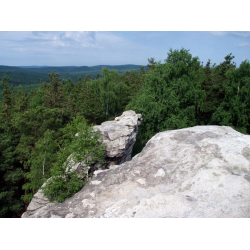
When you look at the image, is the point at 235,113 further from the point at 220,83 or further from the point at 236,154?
the point at 236,154

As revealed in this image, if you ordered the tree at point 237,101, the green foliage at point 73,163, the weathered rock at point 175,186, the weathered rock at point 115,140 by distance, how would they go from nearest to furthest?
the weathered rock at point 175,186 → the green foliage at point 73,163 → the weathered rock at point 115,140 → the tree at point 237,101

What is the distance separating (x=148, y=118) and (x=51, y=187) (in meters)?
14.6

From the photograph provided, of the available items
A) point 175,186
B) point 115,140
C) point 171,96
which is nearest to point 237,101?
point 171,96

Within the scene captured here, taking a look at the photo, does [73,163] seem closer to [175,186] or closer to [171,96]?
[175,186]

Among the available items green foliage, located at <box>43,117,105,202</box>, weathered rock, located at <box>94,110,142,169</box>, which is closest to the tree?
weathered rock, located at <box>94,110,142,169</box>

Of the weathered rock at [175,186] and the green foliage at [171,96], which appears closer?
the weathered rock at [175,186]

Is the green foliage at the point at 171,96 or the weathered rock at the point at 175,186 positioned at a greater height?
the green foliage at the point at 171,96

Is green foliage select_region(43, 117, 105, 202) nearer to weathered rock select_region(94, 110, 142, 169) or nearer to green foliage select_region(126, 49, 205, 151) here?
weathered rock select_region(94, 110, 142, 169)

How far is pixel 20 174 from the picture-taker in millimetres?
23594

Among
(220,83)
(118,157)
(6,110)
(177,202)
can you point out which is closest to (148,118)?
(118,157)

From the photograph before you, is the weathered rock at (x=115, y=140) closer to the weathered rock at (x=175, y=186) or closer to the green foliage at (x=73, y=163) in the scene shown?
the green foliage at (x=73, y=163)

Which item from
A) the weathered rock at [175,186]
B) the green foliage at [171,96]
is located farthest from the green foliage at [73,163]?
the green foliage at [171,96]

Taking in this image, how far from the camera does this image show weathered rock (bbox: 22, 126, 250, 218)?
6.60m

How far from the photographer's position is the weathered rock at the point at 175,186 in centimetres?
660
